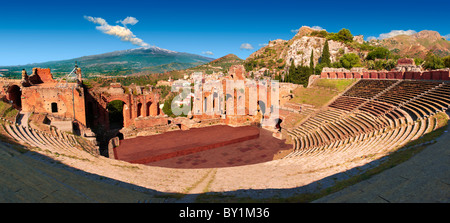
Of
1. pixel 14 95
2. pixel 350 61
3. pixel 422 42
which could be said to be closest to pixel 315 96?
pixel 350 61

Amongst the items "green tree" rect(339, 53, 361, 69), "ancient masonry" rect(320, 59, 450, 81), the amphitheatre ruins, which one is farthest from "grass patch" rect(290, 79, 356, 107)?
"green tree" rect(339, 53, 361, 69)

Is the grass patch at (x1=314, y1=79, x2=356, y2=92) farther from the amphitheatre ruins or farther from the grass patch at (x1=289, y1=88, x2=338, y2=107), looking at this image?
the grass patch at (x1=289, y1=88, x2=338, y2=107)

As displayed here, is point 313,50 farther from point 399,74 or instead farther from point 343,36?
point 399,74

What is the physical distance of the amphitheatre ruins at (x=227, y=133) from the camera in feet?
29.3

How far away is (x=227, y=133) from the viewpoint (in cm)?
2500

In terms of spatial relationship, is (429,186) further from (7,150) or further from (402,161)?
(7,150)

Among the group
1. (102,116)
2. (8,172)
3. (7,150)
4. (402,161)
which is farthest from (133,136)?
(402,161)

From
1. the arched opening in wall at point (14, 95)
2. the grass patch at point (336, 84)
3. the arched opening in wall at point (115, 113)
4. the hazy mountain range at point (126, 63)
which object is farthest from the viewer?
the hazy mountain range at point (126, 63)

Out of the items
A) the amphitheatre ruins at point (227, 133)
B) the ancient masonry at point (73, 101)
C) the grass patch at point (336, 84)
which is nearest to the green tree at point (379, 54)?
the amphitheatre ruins at point (227, 133)

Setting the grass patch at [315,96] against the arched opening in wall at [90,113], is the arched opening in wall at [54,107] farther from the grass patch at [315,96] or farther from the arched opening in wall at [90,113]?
the grass patch at [315,96]

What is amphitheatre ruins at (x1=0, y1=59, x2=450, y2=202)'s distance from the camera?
892 centimetres

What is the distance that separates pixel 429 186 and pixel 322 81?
31002 millimetres

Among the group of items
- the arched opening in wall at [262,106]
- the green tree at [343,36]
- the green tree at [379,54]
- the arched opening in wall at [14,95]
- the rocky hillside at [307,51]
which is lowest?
the arched opening in wall at [262,106]

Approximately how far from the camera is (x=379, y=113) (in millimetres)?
16859
